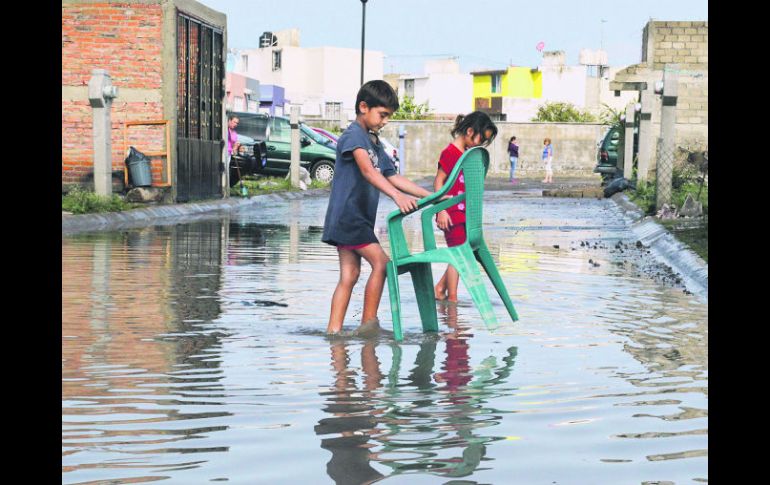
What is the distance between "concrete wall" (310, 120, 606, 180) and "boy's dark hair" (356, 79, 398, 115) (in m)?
51.8

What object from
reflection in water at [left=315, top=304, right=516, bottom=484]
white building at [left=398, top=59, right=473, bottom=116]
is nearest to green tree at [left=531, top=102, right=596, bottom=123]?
white building at [left=398, top=59, right=473, bottom=116]

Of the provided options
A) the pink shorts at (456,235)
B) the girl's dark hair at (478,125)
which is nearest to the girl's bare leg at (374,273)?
the girl's dark hair at (478,125)

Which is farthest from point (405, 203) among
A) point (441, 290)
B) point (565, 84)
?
point (565, 84)

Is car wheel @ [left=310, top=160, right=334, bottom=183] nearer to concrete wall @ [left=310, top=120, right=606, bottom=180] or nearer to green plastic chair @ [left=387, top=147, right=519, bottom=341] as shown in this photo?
concrete wall @ [left=310, top=120, right=606, bottom=180]

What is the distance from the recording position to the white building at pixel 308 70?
118 meters

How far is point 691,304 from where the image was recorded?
10.5m

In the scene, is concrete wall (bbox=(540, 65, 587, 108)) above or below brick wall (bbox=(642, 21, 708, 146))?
above

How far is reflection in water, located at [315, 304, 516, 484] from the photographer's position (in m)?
4.86

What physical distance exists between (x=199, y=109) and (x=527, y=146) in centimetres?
3493

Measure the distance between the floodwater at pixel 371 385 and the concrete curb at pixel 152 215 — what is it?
659cm

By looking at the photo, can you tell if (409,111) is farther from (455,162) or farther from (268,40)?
(455,162)

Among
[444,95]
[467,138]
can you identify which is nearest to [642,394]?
[467,138]

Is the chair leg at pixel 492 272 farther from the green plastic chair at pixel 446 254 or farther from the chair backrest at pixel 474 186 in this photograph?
the chair backrest at pixel 474 186
